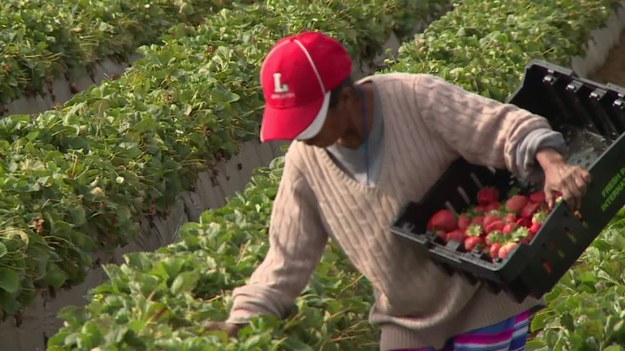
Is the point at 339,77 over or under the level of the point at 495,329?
over

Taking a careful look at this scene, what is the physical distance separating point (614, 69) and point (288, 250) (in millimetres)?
7591

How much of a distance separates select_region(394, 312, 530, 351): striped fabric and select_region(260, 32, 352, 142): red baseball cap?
91 centimetres

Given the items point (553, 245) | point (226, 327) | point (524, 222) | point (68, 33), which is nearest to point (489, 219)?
point (524, 222)

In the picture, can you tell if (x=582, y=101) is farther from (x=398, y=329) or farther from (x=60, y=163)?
(x=60, y=163)

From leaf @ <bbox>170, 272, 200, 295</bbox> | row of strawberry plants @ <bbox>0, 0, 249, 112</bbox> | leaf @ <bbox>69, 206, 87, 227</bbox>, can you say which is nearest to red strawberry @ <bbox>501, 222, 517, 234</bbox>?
leaf @ <bbox>170, 272, 200, 295</bbox>

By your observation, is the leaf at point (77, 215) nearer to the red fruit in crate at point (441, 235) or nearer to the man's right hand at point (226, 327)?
the man's right hand at point (226, 327)

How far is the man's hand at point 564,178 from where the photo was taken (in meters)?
4.09

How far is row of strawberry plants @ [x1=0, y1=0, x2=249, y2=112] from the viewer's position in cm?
981

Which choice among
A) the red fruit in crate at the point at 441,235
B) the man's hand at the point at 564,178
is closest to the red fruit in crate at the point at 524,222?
the red fruit in crate at the point at 441,235

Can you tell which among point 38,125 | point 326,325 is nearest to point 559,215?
point 326,325

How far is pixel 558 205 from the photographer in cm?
425

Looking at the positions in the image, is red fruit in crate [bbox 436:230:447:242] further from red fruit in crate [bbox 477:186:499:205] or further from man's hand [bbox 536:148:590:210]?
man's hand [bbox 536:148:590:210]

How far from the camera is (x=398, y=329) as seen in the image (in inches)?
180

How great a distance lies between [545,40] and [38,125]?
3554 mm
